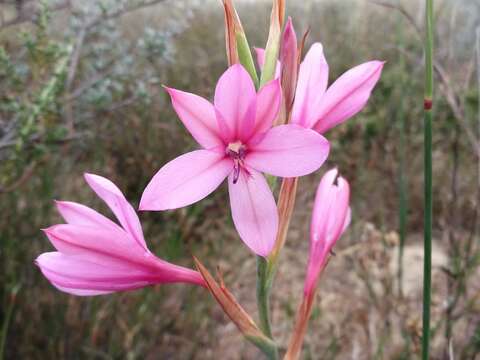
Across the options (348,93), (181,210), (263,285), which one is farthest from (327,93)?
(181,210)

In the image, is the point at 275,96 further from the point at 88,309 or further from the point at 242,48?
the point at 88,309

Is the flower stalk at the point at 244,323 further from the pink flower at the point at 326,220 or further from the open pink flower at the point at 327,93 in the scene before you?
the open pink flower at the point at 327,93

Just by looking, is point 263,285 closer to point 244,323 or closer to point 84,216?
point 244,323

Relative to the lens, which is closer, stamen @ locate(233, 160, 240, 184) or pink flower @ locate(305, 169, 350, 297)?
stamen @ locate(233, 160, 240, 184)

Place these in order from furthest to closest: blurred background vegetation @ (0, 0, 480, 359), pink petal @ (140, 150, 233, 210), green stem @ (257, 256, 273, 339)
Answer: blurred background vegetation @ (0, 0, 480, 359) < green stem @ (257, 256, 273, 339) < pink petal @ (140, 150, 233, 210)

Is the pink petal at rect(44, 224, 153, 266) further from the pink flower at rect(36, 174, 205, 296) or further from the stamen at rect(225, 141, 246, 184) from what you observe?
the stamen at rect(225, 141, 246, 184)

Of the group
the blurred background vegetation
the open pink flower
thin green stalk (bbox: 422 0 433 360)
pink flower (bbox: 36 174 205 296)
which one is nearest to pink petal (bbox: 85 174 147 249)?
pink flower (bbox: 36 174 205 296)

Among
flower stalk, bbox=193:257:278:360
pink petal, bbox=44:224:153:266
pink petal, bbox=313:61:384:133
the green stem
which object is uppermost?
pink petal, bbox=313:61:384:133

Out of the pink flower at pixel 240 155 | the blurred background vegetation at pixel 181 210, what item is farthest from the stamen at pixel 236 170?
the blurred background vegetation at pixel 181 210

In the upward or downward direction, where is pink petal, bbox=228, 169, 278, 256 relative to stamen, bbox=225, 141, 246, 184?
downward
